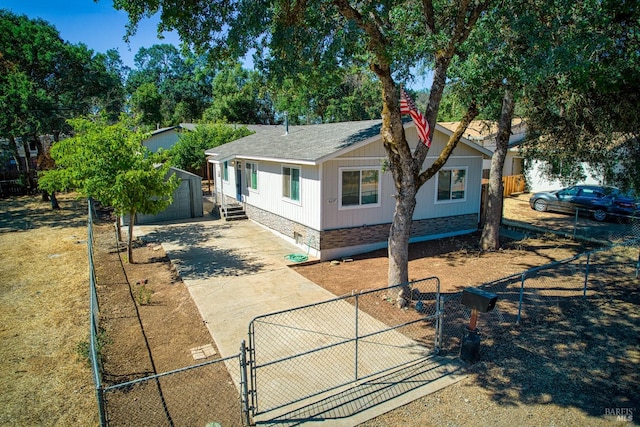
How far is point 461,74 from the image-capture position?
28.2 ft

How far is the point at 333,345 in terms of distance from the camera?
5801 mm

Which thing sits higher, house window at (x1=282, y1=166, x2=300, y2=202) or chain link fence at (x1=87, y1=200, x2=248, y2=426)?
house window at (x1=282, y1=166, x2=300, y2=202)

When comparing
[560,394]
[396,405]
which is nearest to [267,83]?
[396,405]

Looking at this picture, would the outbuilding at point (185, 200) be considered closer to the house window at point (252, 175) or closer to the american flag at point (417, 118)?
the house window at point (252, 175)

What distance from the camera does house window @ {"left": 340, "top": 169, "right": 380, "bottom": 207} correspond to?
12820mm

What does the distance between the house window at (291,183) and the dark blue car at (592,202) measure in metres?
13.7

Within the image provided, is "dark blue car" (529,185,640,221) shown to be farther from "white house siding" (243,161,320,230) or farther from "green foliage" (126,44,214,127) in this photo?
"green foliage" (126,44,214,127)

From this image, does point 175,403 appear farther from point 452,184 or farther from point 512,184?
point 512,184

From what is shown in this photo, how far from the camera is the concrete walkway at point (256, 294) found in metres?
5.69

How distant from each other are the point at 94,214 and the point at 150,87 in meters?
33.5

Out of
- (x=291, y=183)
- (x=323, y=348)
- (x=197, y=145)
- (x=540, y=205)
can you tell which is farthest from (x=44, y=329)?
(x=540, y=205)

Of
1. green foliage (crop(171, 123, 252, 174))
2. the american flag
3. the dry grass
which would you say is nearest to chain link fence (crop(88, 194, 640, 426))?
the dry grass

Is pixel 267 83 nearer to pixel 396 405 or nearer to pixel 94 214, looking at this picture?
pixel 396 405

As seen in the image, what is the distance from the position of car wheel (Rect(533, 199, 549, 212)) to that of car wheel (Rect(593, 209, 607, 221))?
2.40 metres
